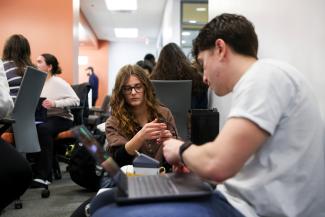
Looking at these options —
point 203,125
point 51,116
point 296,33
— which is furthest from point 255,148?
point 51,116

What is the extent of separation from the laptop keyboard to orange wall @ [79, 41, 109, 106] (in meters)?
12.9

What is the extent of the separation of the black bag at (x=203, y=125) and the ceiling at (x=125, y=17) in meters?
5.99

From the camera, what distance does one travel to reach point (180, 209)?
2.92 feet

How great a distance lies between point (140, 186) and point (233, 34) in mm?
465

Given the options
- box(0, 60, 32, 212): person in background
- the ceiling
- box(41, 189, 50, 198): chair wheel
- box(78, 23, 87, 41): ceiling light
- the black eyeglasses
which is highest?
the ceiling

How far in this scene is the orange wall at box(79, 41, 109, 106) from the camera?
13930 millimetres

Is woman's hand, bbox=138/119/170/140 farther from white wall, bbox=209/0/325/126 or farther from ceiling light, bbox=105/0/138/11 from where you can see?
ceiling light, bbox=105/0/138/11

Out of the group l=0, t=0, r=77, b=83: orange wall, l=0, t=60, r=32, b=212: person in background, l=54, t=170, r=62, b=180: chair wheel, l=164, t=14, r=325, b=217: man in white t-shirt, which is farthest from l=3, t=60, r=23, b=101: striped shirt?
l=0, t=0, r=77, b=83: orange wall

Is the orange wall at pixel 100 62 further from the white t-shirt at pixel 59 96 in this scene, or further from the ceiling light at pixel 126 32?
the white t-shirt at pixel 59 96

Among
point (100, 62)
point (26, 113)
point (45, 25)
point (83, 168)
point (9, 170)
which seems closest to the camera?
point (9, 170)

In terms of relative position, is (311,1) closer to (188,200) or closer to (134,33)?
(188,200)

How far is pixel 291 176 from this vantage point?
0.93 m

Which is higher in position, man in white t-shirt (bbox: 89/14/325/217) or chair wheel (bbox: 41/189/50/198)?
man in white t-shirt (bbox: 89/14/325/217)

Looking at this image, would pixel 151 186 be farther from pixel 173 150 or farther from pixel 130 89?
pixel 130 89
